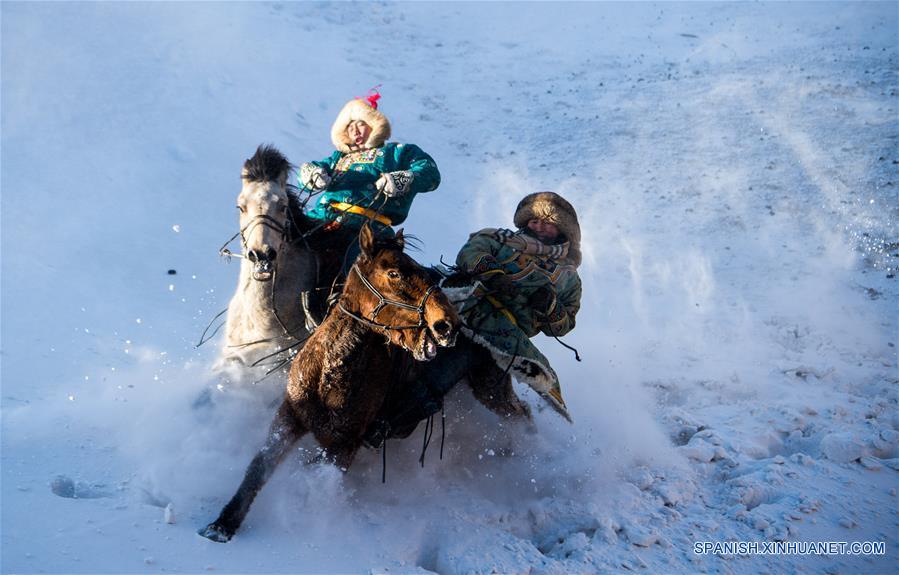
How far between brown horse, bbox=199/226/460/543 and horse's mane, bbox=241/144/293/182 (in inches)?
42.5

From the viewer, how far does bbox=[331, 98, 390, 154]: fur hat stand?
6.11m

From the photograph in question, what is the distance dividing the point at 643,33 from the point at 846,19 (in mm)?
4543

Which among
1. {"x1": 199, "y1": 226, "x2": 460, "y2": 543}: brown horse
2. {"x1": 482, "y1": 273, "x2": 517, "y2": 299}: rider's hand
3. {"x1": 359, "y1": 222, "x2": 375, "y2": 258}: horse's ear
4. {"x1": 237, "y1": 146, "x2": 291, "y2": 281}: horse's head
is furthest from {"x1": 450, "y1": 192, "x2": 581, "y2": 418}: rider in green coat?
{"x1": 237, "y1": 146, "x2": 291, "y2": 281}: horse's head

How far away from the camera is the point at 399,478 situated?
16.3 feet

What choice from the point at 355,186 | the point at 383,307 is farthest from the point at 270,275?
the point at 355,186

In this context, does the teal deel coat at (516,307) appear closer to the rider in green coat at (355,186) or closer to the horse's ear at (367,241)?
the rider in green coat at (355,186)

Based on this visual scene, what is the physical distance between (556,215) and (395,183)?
57.4 inches

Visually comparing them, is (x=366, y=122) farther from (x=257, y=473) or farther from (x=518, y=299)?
(x=257, y=473)

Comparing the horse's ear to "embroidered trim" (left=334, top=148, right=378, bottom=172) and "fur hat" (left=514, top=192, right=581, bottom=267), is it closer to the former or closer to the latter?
"embroidered trim" (left=334, top=148, right=378, bottom=172)

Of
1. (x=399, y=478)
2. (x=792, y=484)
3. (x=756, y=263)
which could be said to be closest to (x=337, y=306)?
(x=399, y=478)

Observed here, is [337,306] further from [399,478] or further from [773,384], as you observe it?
[773,384]

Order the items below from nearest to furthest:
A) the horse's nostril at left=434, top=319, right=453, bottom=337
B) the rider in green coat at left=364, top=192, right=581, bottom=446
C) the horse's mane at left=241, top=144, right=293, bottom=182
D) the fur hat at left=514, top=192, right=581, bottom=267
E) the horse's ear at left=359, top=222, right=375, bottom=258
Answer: the horse's nostril at left=434, top=319, right=453, bottom=337
the horse's ear at left=359, top=222, right=375, bottom=258
the horse's mane at left=241, top=144, right=293, bottom=182
the rider in green coat at left=364, top=192, right=581, bottom=446
the fur hat at left=514, top=192, right=581, bottom=267

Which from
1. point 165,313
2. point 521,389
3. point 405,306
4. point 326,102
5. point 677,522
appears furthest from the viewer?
point 326,102

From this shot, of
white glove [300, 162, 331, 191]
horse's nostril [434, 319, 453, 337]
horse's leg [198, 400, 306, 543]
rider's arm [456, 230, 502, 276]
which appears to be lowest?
horse's leg [198, 400, 306, 543]
